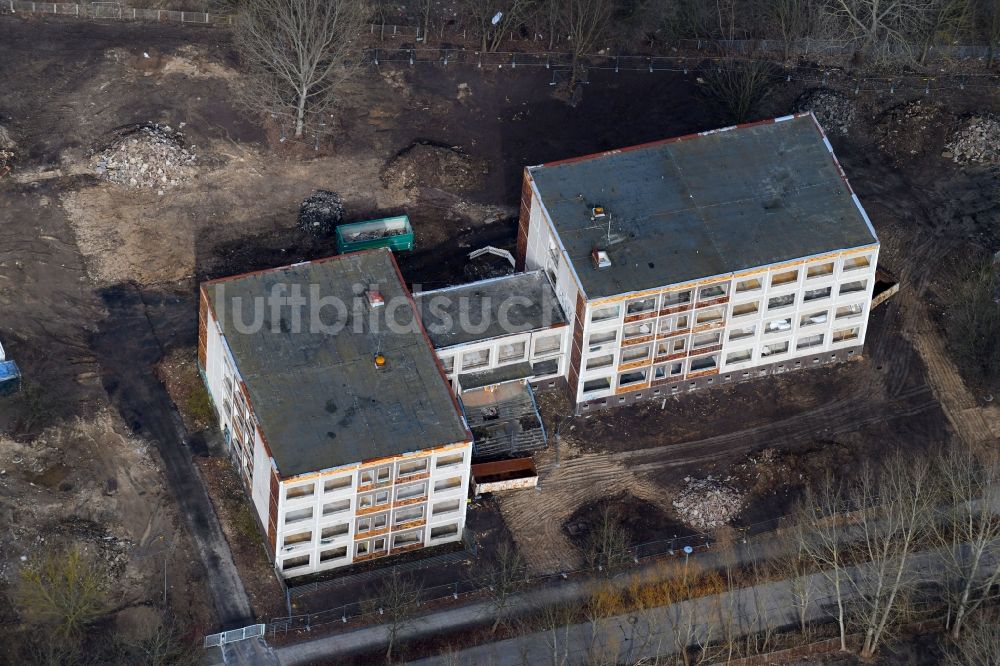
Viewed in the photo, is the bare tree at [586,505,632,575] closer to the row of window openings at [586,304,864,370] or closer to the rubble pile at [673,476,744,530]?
the rubble pile at [673,476,744,530]

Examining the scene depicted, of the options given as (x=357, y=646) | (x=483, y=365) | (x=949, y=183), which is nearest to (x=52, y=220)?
(x=483, y=365)

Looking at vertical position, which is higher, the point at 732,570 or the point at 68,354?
the point at 68,354

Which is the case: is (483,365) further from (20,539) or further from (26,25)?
(26,25)

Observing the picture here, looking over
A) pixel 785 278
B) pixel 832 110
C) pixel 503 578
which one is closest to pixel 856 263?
pixel 785 278

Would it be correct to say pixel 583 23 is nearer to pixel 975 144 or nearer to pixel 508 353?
pixel 975 144

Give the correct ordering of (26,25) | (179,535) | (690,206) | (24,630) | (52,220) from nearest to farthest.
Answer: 1. (24,630)
2. (179,535)
3. (690,206)
4. (52,220)
5. (26,25)
